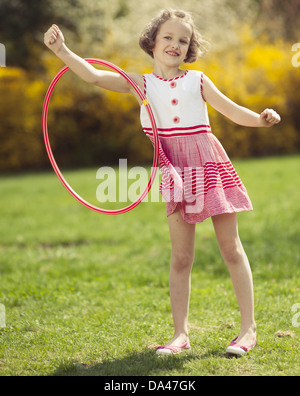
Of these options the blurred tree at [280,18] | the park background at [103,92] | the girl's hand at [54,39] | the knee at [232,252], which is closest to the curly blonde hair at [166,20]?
the girl's hand at [54,39]

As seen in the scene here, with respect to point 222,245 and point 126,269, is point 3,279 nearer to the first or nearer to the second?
point 126,269

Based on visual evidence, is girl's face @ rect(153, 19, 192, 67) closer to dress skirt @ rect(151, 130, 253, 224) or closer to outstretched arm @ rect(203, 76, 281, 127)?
outstretched arm @ rect(203, 76, 281, 127)

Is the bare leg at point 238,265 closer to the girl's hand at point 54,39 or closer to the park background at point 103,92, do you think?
the girl's hand at point 54,39

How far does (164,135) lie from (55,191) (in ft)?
29.6

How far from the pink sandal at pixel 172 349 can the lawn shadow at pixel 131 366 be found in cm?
4

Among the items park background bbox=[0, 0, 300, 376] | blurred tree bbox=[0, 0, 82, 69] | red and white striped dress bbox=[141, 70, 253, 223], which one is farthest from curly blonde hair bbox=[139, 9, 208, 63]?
blurred tree bbox=[0, 0, 82, 69]

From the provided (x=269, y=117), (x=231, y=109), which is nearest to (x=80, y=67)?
(x=231, y=109)

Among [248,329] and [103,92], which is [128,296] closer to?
[248,329]

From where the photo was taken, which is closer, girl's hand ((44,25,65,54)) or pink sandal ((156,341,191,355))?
girl's hand ((44,25,65,54))

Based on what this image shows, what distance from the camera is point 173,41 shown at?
3082 mm

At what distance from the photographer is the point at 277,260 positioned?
5.11 m

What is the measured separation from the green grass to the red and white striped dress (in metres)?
0.85

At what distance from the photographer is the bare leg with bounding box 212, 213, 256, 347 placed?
3.12 metres

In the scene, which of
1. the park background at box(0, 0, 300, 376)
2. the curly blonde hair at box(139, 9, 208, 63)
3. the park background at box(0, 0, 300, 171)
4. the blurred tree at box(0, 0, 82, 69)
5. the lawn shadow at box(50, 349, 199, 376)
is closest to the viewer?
the lawn shadow at box(50, 349, 199, 376)
